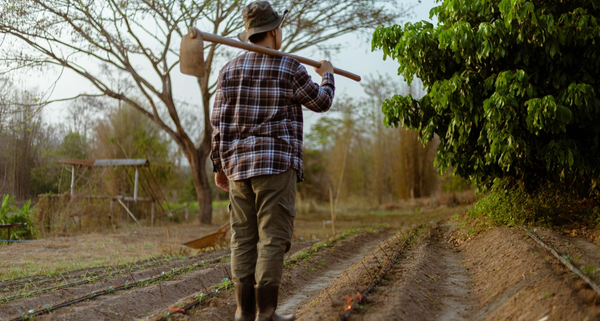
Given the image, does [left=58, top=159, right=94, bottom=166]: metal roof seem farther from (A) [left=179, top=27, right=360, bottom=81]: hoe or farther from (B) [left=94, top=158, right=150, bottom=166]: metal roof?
(A) [left=179, top=27, right=360, bottom=81]: hoe

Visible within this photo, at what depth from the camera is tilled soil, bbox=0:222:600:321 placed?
321 centimetres

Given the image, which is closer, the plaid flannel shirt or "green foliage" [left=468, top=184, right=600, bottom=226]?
the plaid flannel shirt

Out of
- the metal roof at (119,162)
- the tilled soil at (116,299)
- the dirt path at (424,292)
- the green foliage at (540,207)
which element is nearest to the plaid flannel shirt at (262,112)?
the dirt path at (424,292)

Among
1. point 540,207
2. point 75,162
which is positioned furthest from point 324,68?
point 75,162

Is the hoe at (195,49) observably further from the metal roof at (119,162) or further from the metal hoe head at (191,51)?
the metal roof at (119,162)

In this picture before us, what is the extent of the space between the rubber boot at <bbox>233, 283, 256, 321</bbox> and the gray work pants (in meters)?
0.04

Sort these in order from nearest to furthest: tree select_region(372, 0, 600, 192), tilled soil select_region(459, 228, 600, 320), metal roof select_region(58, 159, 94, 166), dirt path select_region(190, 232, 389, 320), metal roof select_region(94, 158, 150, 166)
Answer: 1. tilled soil select_region(459, 228, 600, 320)
2. dirt path select_region(190, 232, 389, 320)
3. tree select_region(372, 0, 600, 192)
4. metal roof select_region(58, 159, 94, 166)
5. metal roof select_region(94, 158, 150, 166)

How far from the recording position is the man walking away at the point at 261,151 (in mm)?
2988

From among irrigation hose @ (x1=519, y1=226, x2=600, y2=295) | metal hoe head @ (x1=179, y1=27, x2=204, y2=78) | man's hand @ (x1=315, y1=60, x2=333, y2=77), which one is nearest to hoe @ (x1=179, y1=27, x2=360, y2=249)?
metal hoe head @ (x1=179, y1=27, x2=204, y2=78)

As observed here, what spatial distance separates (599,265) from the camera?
3969mm

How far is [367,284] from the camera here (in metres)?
4.15

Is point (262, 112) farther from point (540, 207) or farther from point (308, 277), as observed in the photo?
point (540, 207)

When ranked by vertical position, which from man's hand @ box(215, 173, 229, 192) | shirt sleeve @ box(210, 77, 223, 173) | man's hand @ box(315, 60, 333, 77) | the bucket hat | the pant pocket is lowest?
the pant pocket

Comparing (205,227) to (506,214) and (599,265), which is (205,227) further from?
(599,265)
